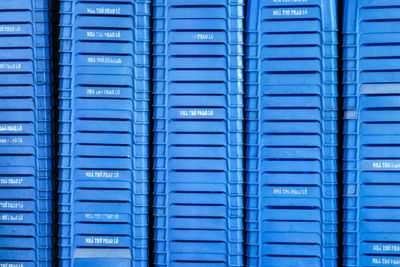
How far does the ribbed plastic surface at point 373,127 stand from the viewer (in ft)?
7.06

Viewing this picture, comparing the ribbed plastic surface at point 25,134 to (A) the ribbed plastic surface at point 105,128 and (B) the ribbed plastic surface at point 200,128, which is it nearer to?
(A) the ribbed plastic surface at point 105,128

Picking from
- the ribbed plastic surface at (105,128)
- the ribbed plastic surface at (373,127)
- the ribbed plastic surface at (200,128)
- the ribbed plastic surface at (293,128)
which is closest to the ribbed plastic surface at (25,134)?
the ribbed plastic surface at (105,128)

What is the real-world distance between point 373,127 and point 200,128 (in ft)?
2.65

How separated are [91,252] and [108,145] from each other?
53 centimetres

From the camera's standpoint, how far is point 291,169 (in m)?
2.20

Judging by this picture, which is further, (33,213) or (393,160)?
(33,213)

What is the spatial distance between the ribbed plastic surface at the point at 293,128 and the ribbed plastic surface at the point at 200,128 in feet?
0.29

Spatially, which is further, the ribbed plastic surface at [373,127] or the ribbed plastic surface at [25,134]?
the ribbed plastic surface at [25,134]

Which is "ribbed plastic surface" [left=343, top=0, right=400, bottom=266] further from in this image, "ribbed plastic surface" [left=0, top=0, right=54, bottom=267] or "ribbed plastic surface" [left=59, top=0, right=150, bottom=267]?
"ribbed plastic surface" [left=0, top=0, right=54, bottom=267]

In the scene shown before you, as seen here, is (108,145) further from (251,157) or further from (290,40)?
(290,40)

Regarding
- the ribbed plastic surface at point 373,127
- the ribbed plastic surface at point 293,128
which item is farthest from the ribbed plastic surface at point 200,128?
the ribbed plastic surface at point 373,127

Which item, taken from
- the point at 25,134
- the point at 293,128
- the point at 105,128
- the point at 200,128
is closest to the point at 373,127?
the point at 293,128

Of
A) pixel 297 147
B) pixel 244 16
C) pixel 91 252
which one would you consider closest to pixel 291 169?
pixel 297 147

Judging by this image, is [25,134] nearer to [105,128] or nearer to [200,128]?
[105,128]
